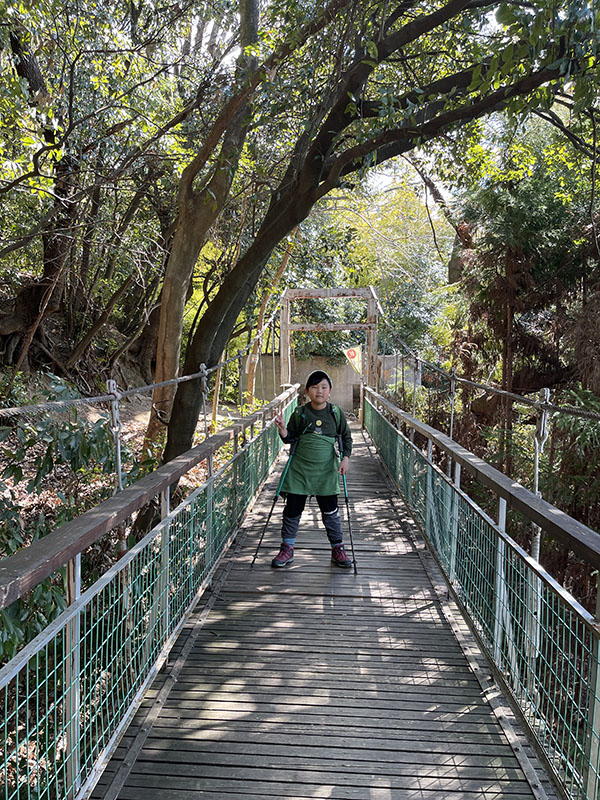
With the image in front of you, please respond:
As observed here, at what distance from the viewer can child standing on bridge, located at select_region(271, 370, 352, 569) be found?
404 centimetres

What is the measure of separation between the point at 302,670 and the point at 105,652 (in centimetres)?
99

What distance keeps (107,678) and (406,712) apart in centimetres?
115

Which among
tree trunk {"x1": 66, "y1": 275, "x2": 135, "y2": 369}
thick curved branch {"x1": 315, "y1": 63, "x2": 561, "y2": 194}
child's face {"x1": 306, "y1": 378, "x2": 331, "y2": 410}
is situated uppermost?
thick curved branch {"x1": 315, "y1": 63, "x2": 561, "y2": 194}

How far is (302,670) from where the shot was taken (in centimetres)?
277

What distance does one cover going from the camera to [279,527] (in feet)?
16.9

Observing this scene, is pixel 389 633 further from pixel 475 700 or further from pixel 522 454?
pixel 522 454

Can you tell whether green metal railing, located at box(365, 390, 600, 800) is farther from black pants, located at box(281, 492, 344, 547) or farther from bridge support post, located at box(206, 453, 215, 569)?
bridge support post, located at box(206, 453, 215, 569)

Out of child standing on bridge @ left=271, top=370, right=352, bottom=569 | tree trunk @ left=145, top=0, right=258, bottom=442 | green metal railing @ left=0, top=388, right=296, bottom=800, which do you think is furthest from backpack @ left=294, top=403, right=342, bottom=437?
tree trunk @ left=145, top=0, right=258, bottom=442

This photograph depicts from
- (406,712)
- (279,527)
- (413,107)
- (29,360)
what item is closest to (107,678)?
(406,712)

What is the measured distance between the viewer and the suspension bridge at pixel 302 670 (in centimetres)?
177

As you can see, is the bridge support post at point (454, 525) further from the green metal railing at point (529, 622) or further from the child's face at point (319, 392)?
the child's face at point (319, 392)

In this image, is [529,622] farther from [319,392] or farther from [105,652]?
[319,392]

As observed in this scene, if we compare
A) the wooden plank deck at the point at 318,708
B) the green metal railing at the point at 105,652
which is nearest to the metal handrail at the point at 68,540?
the green metal railing at the point at 105,652

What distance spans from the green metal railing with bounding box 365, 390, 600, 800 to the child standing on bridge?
2.12 feet
